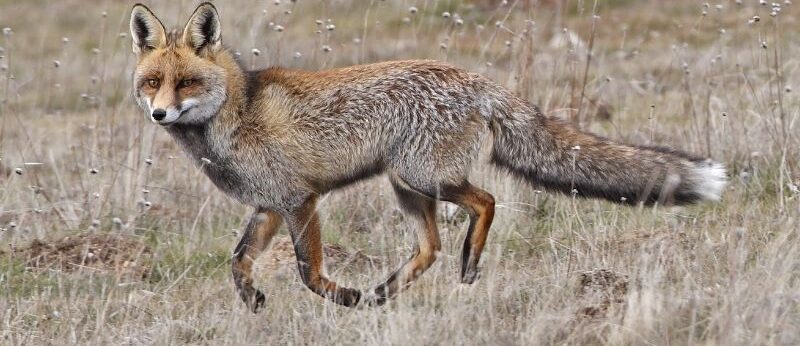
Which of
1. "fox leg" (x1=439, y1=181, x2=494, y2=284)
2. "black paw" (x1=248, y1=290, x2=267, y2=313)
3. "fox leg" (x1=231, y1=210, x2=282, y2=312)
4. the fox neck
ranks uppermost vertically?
the fox neck

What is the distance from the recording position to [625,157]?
6.23 m

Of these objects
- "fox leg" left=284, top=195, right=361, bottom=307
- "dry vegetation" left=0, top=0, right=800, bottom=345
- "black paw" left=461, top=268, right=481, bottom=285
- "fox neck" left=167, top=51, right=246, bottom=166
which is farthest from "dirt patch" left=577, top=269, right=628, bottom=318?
"fox neck" left=167, top=51, right=246, bottom=166

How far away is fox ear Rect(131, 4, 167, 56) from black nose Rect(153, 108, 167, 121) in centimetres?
61

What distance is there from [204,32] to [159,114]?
2.34 ft

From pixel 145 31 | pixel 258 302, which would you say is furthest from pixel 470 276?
pixel 145 31

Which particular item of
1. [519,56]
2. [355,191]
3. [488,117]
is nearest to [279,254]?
[355,191]

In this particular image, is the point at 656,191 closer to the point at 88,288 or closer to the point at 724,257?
the point at 724,257

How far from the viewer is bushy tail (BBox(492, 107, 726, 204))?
605 cm

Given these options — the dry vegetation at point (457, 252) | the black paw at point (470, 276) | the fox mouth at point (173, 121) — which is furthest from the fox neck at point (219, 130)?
the black paw at point (470, 276)

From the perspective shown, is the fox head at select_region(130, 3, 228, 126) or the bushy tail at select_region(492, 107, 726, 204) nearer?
the bushy tail at select_region(492, 107, 726, 204)

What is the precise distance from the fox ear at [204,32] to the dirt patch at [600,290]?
7.74ft

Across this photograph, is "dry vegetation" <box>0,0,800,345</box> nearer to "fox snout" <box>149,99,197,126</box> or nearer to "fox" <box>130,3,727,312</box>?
"fox" <box>130,3,727,312</box>

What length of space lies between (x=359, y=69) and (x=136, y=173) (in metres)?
2.69

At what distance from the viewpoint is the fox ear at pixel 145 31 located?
647 centimetres
